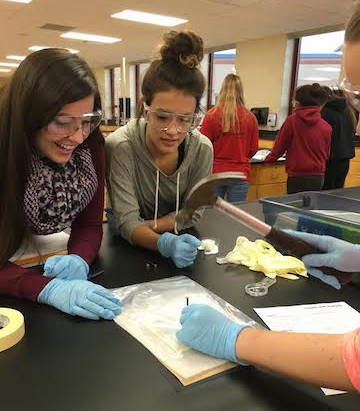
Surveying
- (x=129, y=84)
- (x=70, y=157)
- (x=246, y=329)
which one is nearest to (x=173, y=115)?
(x=70, y=157)

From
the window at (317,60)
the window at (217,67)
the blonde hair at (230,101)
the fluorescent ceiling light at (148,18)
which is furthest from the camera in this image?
the window at (217,67)

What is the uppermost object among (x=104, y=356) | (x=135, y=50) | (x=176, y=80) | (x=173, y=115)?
(x=135, y=50)

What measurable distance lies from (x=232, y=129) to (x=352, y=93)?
7.86 feet

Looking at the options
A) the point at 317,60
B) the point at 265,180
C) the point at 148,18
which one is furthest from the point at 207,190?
the point at 317,60

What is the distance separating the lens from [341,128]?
371 centimetres

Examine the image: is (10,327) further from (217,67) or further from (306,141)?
(217,67)

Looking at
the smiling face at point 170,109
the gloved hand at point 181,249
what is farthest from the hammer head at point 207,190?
the smiling face at point 170,109

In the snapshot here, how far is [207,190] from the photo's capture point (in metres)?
1.06

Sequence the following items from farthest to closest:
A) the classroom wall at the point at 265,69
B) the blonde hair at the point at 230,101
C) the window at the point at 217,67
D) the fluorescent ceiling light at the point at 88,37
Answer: the window at the point at 217,67 → the fluorescent ceiling light at the point at 88,37 → the classroom wall at the point at 265,69 → the blonde hair at the point at 230,101

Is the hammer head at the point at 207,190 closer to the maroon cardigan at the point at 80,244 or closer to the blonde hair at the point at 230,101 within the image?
the maroon cardigan at the point at 80,244

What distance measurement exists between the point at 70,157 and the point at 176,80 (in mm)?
485

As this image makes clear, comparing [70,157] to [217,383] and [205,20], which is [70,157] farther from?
[205,20]

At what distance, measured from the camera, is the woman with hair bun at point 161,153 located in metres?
1.45

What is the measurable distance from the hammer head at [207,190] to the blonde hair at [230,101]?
6.99 feet
